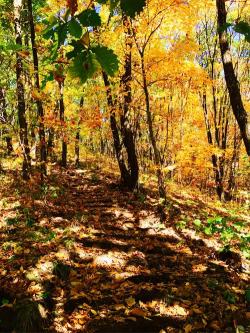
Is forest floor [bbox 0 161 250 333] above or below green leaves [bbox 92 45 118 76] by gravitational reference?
below

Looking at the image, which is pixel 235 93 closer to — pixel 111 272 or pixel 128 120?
pixel 111 272

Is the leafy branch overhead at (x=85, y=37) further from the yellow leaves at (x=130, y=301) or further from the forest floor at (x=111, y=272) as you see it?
the yellow leaves at (x=130, y=301)

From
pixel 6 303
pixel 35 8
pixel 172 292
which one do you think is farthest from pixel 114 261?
pixel 35 8

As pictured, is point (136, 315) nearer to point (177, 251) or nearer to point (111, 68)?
point (177, 251)

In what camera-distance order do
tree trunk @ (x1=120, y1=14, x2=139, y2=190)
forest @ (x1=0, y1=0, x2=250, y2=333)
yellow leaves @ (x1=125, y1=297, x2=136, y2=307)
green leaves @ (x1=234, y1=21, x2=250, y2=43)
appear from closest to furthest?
green leaves @ (x1=234, y1=21, x2=250, y2=43), forest @ (x1=0, y1=0, x2=250, y2=333), yellow leaves @ (x1=125, y1=297, x2=136, y2=307), tree trunk @ (x1=120, y1=14, x2=139, y2=190)

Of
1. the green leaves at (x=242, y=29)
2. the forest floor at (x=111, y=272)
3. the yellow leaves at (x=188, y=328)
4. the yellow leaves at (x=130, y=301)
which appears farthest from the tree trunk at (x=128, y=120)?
the green leaves at (x=242, y=29)

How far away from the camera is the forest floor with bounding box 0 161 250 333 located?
5059mm

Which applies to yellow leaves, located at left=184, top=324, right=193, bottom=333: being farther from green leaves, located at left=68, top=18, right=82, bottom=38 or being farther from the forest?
green leaves, located at left=68, top=18, right=82, bottom=38

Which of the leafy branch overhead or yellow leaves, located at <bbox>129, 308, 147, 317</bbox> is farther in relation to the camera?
yellow leaves, located at <bbox>129, 308, 147, 317</bbox>

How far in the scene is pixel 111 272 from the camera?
6.78 m

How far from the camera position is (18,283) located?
229 inches

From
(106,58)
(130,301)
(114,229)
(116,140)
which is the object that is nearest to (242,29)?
(106,58)

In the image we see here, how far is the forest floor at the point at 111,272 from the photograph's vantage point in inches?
199

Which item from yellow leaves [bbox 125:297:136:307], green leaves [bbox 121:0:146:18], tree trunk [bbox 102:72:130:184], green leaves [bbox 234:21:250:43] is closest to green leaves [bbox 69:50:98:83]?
green leaves [bbox 121:0:146:18]
